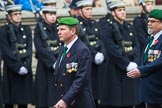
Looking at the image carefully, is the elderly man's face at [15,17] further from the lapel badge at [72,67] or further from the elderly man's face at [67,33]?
the lapel badge at [72,67]

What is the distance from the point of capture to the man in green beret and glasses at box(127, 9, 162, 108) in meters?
8.12

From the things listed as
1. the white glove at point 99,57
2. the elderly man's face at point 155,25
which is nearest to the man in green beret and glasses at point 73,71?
the elderly man's face at point 155,25

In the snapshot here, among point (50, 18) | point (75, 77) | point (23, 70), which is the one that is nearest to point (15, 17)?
point (50, 18)

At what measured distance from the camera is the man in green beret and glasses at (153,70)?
26.6ft

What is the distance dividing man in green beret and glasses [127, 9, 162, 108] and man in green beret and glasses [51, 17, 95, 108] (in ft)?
2.01

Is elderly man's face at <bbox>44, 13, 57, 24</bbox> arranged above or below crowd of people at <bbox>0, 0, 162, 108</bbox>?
above

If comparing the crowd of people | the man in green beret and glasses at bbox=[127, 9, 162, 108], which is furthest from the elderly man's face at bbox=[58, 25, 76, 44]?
the crowd of people

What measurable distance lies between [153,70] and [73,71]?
3.18 ft

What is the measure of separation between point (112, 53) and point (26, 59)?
4.65 ft

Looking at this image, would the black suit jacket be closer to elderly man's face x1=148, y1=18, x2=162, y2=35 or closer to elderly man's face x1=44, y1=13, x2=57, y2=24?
elderly man's face x1=148, y1=18, x2=162, y2=35

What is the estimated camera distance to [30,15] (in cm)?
1287

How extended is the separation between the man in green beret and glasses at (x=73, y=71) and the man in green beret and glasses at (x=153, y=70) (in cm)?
61

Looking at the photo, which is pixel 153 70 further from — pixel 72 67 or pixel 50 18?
pixel 50 18

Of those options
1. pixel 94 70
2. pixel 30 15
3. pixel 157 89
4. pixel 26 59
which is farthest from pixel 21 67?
pixel 157 89
